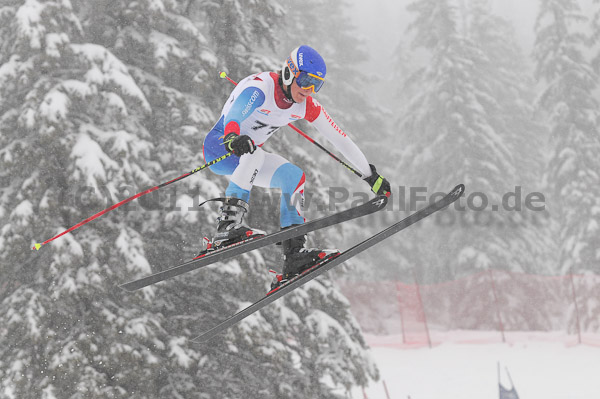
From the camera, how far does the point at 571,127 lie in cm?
1925

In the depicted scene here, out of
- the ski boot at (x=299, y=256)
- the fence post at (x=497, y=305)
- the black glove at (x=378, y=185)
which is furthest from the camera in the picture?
the fence post at (x=497, y=305)

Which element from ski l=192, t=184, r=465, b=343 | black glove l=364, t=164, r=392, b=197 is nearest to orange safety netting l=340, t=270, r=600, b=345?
ski l=192, t=184, r=465, b=343

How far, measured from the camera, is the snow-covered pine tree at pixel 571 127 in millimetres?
18781

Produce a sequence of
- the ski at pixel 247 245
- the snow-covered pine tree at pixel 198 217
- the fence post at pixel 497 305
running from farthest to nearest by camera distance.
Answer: the fence post at pixel 497 305, the snow-covered pine tree at pixel 198 217, the ski at pixel 247 245

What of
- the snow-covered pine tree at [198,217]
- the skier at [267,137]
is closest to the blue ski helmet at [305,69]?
the skier at [267,137]

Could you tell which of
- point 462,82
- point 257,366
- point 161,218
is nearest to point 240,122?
point 161,218

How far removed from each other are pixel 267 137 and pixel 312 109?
46 cm

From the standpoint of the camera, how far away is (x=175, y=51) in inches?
356

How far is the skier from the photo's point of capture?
489 cm

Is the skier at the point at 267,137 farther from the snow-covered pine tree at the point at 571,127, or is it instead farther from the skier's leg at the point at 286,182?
the snow-covered pine tree at the point at 571,127

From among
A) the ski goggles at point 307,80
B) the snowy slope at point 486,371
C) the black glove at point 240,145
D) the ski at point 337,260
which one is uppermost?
the ski goggles at point 307,80

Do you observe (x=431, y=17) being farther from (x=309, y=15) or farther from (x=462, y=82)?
(x=309, y=15)

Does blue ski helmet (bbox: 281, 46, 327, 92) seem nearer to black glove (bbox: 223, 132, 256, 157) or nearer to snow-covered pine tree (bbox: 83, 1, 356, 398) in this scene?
black glove (bbox: 223, 132, 256, 157)

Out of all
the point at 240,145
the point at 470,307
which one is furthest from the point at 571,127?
the point at 240,145
